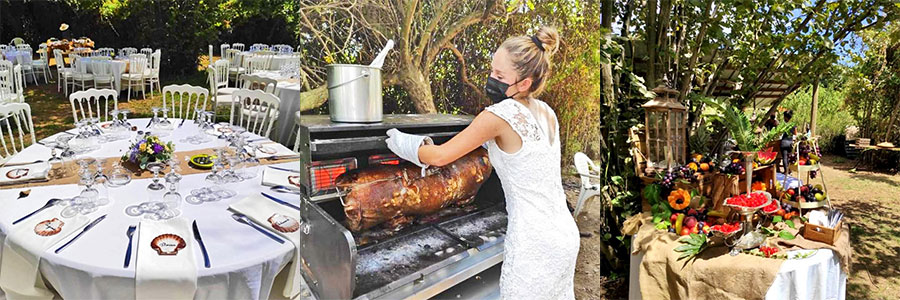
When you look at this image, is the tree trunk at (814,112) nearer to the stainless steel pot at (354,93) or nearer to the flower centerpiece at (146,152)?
the stainless steel pot at (354,93)

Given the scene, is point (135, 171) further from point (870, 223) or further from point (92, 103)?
point (870, 223)

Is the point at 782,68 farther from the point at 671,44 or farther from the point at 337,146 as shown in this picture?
the point at 337,146

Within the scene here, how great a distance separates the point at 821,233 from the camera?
2.67 m

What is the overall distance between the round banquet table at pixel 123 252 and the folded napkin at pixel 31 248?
35 millimetres

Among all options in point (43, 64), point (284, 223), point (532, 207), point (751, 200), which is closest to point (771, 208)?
point (751, 200)

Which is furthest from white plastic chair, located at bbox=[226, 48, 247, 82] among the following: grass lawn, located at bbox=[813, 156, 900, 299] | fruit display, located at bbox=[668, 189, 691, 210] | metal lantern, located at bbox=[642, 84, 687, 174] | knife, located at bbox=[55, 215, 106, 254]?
grass lawn, located at bbox=[813, 156, 900, 299]

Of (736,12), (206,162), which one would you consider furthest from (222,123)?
(736,12)

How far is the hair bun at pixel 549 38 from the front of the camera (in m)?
2.04

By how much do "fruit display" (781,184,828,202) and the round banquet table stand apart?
2562mm

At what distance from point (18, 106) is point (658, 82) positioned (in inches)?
127

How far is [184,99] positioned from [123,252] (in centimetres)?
94

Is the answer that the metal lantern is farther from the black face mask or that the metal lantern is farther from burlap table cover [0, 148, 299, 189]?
burlap table cover [0, 148, 299, 189]

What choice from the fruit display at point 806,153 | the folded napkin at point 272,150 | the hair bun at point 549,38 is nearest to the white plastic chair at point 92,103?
the folded napkin at point 272,150

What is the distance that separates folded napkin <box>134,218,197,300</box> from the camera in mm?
1690
